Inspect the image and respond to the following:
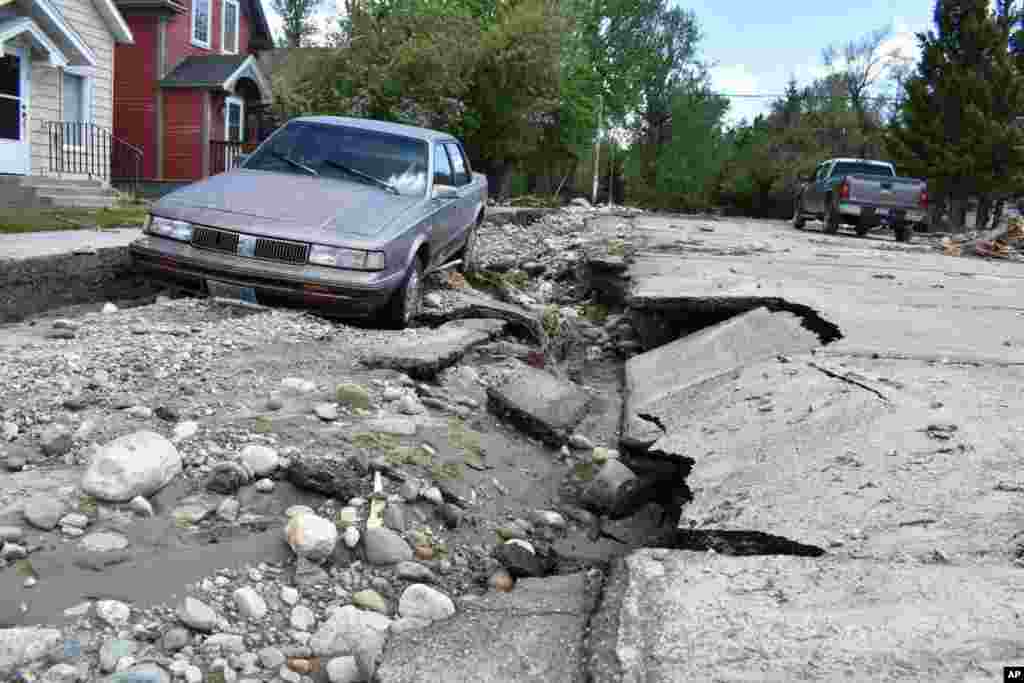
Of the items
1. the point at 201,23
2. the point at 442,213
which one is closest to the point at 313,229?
the point at 442,213

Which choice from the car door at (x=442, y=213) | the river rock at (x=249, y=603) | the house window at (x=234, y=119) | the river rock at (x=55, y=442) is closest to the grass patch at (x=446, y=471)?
the river rock at (x=249, y=603)

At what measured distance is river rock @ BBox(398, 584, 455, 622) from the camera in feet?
9.22

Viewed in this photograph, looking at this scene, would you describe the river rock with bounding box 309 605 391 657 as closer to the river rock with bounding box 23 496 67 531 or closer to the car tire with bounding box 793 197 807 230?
the river rock with bounding box 23 496 67 531

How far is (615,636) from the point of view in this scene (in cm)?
233

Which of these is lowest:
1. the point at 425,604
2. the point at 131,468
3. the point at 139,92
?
the point at 425,604

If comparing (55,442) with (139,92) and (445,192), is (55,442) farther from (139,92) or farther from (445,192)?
(139,92)

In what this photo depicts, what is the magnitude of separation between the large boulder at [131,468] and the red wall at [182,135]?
22463 mm

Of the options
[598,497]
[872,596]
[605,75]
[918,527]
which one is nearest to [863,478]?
[918,527]

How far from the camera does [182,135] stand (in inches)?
959

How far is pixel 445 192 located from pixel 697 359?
2.95m

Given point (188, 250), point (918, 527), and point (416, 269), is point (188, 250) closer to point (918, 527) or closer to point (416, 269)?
Result: point (416, 269)

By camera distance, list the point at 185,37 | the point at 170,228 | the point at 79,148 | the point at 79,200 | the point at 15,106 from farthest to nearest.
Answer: the point at 185,37 < the point at 79,148 < the point at 15,106 < the point at 79,200 < the point at 170,228

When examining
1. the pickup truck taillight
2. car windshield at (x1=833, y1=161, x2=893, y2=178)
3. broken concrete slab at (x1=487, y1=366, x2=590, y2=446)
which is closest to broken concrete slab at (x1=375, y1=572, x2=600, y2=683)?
broken concrete slab at (x1=487, y1=366, x2=590, y2=446)

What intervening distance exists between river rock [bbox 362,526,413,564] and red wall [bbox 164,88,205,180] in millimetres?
22915
